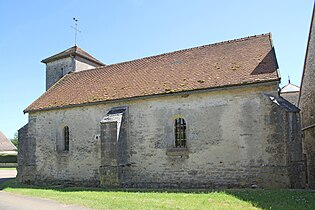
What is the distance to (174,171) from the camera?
44.3ft

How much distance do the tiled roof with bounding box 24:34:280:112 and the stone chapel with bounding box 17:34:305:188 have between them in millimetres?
61

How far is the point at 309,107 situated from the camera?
15906 millimetres

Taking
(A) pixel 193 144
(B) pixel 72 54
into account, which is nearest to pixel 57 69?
(B) pixel 72 54

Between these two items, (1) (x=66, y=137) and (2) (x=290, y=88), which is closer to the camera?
(1) (x=66, y=137)

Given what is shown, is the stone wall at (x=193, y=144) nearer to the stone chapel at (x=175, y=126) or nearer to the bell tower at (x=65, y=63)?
the stone chapel at (x=175, y=126)

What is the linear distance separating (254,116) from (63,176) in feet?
37.1

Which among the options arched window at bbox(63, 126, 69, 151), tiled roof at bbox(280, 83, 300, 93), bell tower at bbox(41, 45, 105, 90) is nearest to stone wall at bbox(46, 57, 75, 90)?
bell tower at bbox(41, 45, 105, 90)

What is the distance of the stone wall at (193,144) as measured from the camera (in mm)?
11664

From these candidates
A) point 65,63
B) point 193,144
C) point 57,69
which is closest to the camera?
point 193,144

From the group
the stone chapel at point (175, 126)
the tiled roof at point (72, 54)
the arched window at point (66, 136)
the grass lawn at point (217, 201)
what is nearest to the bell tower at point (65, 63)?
the tiled roof at point (72, 54)

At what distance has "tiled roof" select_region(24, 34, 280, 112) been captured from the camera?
13148 millimetres

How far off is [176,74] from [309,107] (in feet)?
25.1

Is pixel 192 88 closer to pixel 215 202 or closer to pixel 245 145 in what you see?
pixel 245 145

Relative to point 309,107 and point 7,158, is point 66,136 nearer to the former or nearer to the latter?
point 309,107
